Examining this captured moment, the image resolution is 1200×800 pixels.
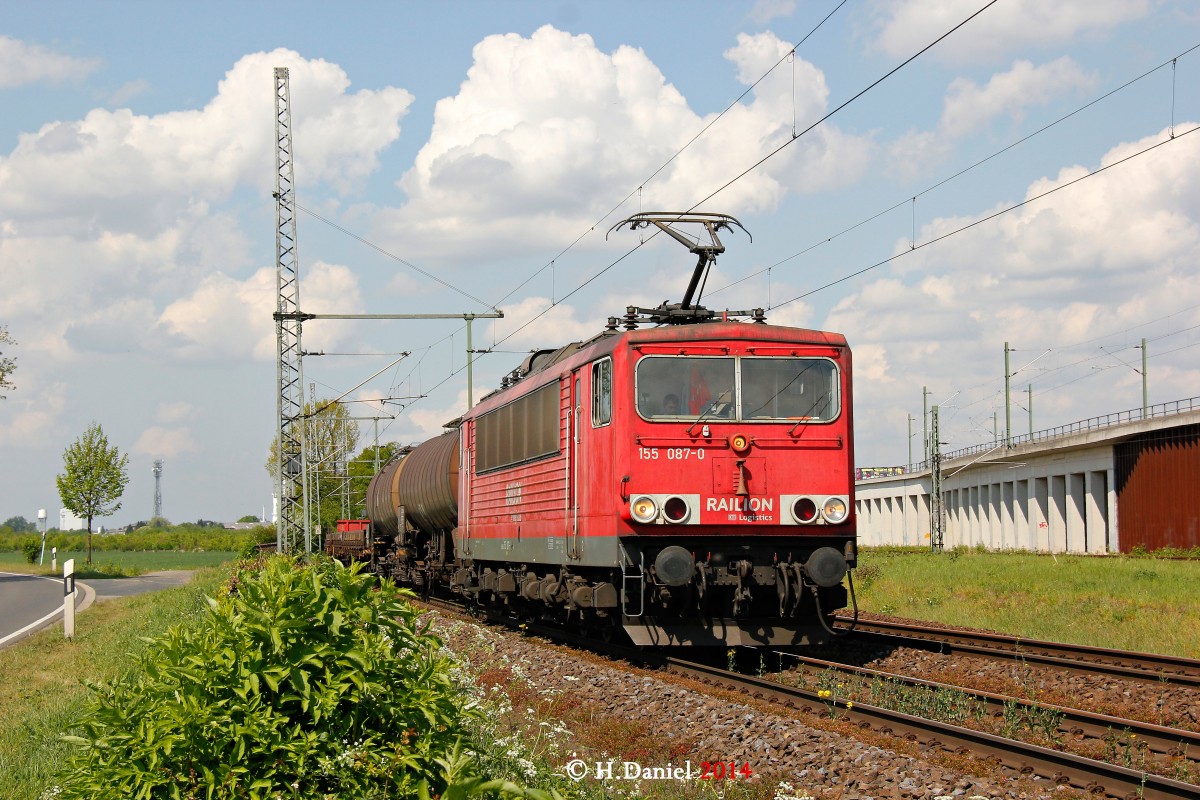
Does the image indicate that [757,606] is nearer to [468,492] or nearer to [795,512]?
[795,512]

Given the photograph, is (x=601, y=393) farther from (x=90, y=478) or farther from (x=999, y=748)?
(x=90, y=478)

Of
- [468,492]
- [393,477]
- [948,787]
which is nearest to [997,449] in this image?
[393,477]

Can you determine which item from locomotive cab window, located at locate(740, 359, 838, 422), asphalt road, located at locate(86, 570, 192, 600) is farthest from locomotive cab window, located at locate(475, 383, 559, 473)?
asphalt road, located at locate(86, 570, 192, 600)

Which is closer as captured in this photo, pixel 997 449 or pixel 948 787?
pixel 948 787

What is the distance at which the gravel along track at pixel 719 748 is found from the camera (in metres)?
7.32

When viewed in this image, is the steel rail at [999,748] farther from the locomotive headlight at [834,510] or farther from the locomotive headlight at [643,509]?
the locomotive headlight at [834,510]

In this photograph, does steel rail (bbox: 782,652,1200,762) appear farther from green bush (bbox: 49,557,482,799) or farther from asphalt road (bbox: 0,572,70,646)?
asphalt road (bbox: 0,572,70,646)

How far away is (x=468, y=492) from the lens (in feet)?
69.5

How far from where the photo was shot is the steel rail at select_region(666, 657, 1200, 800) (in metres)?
7.12

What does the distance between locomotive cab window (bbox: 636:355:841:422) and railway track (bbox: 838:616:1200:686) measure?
135 inches

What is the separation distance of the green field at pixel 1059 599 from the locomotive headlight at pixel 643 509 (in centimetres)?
782

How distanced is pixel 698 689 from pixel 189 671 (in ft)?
24.4

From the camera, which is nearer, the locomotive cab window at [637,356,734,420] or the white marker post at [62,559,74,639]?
the locomotive cab window at [637,356,734,420]

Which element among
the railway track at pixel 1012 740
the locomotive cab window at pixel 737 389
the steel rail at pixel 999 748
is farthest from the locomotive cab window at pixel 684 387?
the steel rail at pixel 999 748
